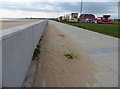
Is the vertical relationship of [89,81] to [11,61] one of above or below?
below

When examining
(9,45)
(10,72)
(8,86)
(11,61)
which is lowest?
(8,86)

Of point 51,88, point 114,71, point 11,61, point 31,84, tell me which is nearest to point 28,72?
point 31,84

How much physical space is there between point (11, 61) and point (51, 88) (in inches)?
60.6

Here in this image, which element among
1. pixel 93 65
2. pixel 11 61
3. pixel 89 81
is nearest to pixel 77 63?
pixel 93 65

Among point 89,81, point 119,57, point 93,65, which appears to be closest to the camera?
point 89,81

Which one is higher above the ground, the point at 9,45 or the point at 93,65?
the point at 9,45

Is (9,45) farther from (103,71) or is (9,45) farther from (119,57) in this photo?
(119,57)

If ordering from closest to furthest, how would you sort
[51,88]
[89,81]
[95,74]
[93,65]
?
1. [51,88]
2. [89,81]
3. [95,74]
4. [93,65]

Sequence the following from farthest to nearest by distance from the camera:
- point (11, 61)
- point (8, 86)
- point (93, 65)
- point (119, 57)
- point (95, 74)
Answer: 1. point (119, 57)
2. point (93, 65)
3. point (95, 74)
4. point (11, 61)
5. point (8, 86)

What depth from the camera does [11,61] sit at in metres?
2.68

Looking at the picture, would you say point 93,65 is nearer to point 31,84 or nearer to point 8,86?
point 31,84

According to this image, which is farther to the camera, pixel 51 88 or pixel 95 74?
pixel 95 74

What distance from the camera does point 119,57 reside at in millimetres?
6387

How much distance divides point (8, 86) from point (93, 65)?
3.75 meters
